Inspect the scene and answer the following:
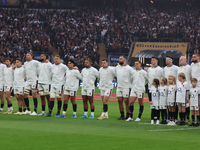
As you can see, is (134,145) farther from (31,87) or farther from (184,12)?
(184,12)

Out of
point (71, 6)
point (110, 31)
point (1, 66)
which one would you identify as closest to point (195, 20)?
point (110, 31)

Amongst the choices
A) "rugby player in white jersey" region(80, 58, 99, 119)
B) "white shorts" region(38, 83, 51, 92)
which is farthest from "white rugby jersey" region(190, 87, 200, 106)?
"white shorts" region(38, 83, 51, 92)

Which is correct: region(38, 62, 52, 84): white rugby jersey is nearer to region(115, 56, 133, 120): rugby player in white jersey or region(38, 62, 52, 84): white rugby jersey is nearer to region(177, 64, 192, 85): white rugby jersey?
region(115, 56, 133, 120): rugby player in white jersey

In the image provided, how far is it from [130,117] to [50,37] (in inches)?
1199

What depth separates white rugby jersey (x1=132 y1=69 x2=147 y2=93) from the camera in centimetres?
1411

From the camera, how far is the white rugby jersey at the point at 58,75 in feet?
50.7

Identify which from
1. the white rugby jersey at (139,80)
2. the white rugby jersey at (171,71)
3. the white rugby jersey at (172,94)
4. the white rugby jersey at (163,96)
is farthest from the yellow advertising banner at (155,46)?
the white rugby jersey at (172,94)

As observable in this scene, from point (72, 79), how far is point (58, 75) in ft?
2.09

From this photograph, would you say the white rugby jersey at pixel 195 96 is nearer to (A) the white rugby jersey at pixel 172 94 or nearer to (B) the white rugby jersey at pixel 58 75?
(A) the white rugby jersey at pixel 172 94

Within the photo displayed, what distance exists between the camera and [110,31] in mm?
44656

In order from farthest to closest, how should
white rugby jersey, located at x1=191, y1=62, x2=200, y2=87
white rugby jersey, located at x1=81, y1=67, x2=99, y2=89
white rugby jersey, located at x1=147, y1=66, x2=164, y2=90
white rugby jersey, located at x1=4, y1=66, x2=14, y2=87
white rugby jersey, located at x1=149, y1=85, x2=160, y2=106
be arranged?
white rugby jersey, located at x1=4, y1=66, x2=14, y2=87
white rugby jersey, located at x1=81, y1=67, x2=99, y2=89
white rugby jersey, located at x1=147, y1=66, x2=164, y2=90
white rugby jersey, located at x1=149, y1=85, x2=160, y2=106
white rugby jersey, located at x1=191, y1=62, x2=200, y2=87

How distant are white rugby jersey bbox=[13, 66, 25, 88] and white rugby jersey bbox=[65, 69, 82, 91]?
2075 millimetres

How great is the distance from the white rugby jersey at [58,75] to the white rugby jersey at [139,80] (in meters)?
2.95

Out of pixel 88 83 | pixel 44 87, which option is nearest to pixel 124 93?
pixel 88 83
